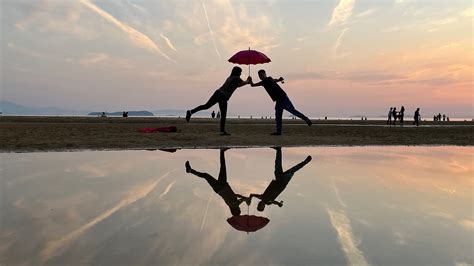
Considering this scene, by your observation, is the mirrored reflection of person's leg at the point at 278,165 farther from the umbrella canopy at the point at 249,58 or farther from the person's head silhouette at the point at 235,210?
the umbrella canopy at the point at 249,58

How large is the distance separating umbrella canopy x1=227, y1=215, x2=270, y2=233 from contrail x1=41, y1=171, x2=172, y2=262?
4.44 ft

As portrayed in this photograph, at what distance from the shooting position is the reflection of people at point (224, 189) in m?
4.88

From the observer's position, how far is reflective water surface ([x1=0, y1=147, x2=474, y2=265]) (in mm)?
3088

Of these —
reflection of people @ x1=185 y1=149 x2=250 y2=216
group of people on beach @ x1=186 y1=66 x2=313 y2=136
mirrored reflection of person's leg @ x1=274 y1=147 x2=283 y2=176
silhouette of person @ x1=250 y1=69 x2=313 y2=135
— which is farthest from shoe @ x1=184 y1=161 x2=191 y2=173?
silhouette of person @ x1=250 y1=69 x2=313 y2=135

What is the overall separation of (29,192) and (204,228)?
311 centimetres

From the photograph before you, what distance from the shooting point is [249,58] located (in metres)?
14.6

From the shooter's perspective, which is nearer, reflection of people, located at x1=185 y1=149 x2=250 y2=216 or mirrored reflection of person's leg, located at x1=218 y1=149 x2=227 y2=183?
reflection of people, located at x1=185 y1=149 x2=250 y2=216

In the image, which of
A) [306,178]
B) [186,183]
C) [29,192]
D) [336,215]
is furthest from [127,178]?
[336,215]

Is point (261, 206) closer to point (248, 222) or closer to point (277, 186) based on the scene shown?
point (248, 222)

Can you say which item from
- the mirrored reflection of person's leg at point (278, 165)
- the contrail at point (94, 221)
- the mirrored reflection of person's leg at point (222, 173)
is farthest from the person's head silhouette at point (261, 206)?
the mirrored reflection of person's leg at point (278, 165)

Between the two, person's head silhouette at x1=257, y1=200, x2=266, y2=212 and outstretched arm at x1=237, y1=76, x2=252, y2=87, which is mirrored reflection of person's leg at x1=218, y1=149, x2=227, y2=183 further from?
outstretched arm at x1=237, y1=76, x2=252, y2=87

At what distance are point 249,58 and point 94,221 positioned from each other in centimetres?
1141

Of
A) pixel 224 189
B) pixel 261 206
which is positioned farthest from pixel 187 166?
pixel 261 206

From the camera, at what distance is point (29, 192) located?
5.51m
